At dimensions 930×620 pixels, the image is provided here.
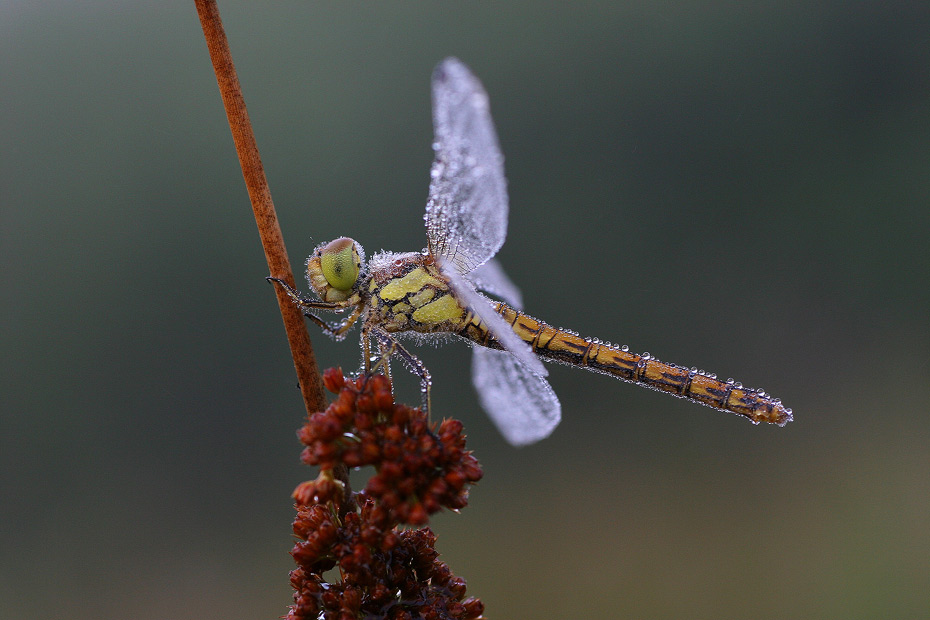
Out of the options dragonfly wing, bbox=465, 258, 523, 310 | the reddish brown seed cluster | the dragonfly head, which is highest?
dragonfly wing, bbox=465, 258, 523, 310

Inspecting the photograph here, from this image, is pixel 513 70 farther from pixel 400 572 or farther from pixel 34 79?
pixel 400 572

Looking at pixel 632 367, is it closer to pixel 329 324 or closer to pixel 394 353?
pixel 394 353

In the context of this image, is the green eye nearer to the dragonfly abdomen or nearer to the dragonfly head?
the dragonfly head

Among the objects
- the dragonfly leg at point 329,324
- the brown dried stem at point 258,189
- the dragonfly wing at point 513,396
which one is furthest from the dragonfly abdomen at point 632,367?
the brown dried stem at point 258,189

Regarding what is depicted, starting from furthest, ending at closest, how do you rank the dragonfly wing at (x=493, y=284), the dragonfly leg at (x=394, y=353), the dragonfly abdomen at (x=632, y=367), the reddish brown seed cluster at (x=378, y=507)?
the dragonfly wing at (x=493, y=284) → the dragonfly abdomen at (x=632, y=367) → the dragonfly leg at (x=394, y=353) → the reddish brown seed cluster at (x=378, y=507)

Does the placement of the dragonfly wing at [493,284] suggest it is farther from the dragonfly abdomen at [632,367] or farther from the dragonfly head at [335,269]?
the dragonfly head at [335,269]

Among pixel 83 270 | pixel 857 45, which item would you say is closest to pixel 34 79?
pixel 83 270

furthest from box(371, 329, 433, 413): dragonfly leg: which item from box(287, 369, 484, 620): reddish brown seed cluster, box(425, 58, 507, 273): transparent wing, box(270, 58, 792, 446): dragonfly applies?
box(287, 369, 484, 620): reddish brown seed cluster
